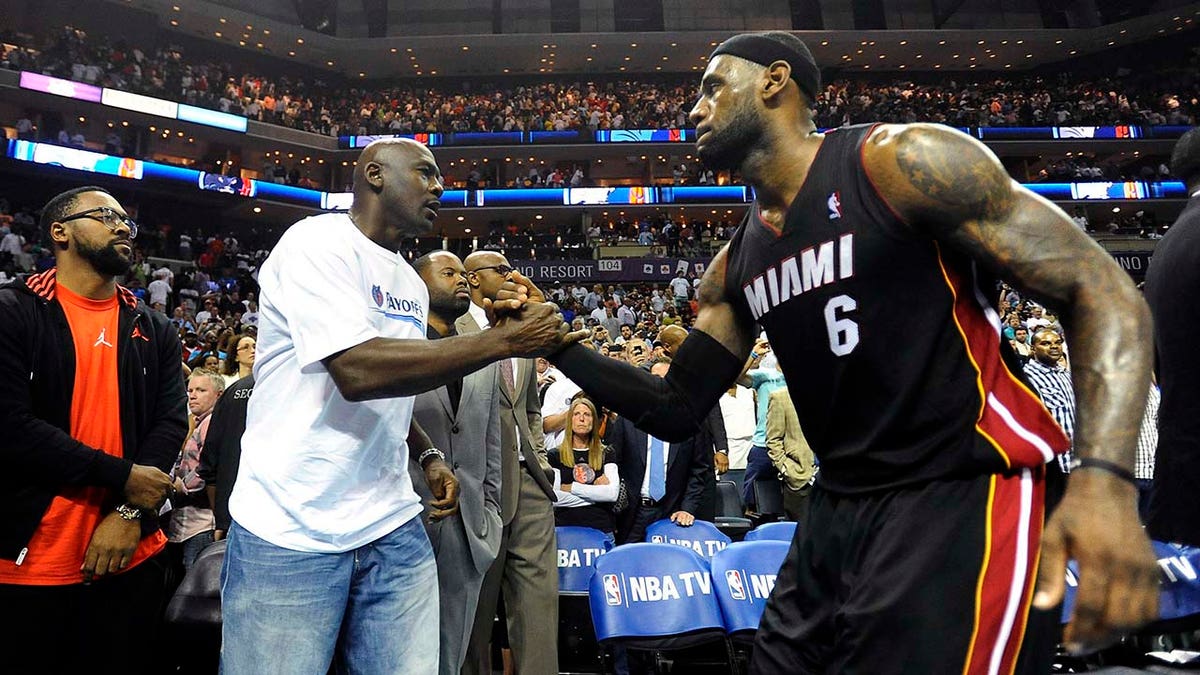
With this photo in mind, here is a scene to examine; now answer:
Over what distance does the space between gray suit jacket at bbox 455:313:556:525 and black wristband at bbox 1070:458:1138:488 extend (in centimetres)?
261

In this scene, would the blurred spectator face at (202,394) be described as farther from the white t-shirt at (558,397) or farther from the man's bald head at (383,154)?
the man's bald head at (383,154)

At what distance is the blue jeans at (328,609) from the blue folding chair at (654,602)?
6.38 feet

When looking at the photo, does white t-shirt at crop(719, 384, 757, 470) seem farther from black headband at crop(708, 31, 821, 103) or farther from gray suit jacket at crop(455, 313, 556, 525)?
black headband at crop(708, 31, 821, 103)

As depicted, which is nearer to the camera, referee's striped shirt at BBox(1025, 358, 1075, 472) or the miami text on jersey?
the miami text on jersey

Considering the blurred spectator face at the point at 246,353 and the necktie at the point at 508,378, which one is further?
the blurred spectator face at the point at 246,353

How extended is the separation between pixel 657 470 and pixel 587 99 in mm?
28272

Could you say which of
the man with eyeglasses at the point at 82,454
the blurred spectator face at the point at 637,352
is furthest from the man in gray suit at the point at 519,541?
the blurred spectator face at the point at 637,352

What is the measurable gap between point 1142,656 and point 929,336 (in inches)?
169

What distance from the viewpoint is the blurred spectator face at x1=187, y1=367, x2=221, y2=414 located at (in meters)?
5.30

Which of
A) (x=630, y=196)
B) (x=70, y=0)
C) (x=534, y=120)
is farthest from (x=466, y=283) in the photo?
(x=70, y=0)

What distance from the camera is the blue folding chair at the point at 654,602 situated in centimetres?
404

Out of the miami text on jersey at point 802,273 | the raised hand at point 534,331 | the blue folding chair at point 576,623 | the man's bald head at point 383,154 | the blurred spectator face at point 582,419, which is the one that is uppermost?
the man's bald head at point 383,154

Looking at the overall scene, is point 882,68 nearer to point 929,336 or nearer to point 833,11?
point 833,11

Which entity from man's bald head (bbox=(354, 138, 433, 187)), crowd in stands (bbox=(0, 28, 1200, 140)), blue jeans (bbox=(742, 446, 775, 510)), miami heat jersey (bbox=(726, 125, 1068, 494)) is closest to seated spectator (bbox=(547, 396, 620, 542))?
blue jeans (bbox=(742, 446, 775, 510))
